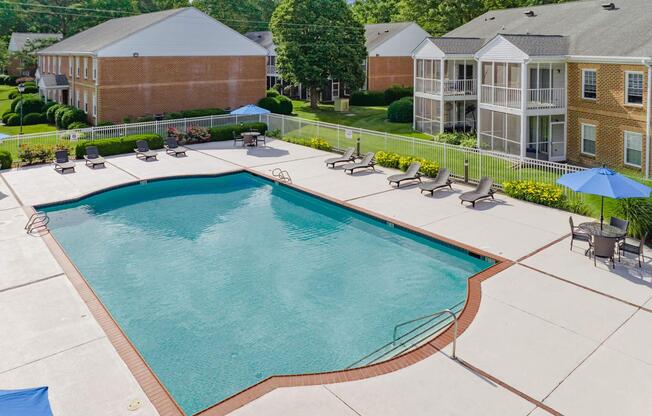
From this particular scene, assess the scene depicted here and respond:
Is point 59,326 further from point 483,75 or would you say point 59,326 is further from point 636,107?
point 483,75

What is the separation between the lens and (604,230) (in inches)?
557

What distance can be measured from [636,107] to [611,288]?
1430cm

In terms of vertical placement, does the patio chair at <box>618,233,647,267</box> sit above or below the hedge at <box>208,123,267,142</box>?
below

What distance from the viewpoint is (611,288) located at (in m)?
12.3

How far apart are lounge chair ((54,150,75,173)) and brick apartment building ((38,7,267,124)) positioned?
1176 centimetres

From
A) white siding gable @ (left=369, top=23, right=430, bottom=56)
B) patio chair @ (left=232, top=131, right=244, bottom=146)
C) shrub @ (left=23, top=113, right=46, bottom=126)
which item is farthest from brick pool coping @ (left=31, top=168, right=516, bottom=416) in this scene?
white siding gable @ (left=369, top=23, right=430, bottom=56)

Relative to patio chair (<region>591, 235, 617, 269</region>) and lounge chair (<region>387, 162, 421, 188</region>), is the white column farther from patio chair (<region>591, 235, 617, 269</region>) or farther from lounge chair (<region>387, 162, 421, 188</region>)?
patio chair (<region>591, 235, 617, 269</region>)

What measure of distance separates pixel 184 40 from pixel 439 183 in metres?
27.2

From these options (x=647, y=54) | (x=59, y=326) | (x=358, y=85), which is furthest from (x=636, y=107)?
(x=358, y=85)

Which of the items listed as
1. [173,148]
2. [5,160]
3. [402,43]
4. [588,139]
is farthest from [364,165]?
[402,43]

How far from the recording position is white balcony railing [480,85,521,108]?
27.7 metres

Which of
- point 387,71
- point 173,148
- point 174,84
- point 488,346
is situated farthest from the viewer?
point 387,71

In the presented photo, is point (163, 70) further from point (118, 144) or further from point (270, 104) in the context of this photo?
point (118, 144)

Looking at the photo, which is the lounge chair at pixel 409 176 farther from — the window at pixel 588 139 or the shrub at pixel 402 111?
the shrub at pixel 402 111
